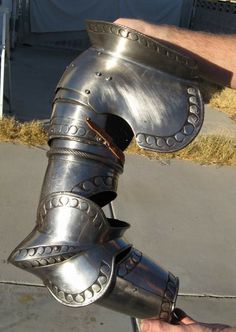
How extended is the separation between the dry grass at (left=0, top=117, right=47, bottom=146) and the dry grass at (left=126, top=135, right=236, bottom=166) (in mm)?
844

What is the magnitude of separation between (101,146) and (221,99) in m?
7.40

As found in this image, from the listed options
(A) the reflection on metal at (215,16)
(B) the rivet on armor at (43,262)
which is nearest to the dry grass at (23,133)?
(B) the rivet on armor at (43,262)

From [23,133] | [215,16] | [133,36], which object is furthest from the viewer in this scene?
[215,16]

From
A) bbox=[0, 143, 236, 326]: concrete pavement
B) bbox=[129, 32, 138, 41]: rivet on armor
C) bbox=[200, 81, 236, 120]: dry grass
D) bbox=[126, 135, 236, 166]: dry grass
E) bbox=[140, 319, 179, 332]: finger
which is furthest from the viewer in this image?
bbox=[200, 81, 236, 120]: dry grass

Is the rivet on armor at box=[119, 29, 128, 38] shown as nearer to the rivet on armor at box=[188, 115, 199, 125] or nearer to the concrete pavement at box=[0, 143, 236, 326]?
the rivet on armor at box=[188, 115, 199, 125]

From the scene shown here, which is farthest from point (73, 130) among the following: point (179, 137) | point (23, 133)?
point (23, 133)

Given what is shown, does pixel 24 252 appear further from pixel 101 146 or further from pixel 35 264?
pixel 101 146

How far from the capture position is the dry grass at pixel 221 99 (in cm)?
829

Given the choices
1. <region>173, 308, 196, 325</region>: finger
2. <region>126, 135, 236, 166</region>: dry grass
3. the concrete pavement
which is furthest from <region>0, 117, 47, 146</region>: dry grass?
<region>173, 308, 196, 325</region>: finger

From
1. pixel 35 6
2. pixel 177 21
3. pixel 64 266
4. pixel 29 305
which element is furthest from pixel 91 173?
pixel 177 21

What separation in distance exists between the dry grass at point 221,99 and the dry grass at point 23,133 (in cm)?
333

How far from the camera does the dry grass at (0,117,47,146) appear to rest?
212 inches

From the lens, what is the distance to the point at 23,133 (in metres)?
5.43

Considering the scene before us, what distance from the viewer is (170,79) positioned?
1.57 meters
